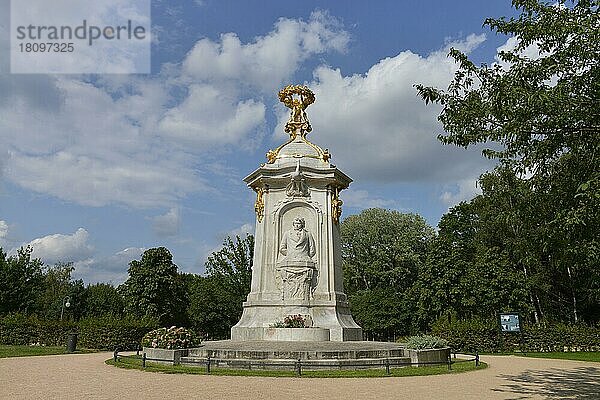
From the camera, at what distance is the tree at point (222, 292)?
44438 millimetres

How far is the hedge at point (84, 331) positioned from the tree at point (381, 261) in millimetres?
24038

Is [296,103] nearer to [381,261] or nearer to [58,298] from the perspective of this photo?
[381,261]

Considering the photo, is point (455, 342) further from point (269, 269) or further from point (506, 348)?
point (269, 269)

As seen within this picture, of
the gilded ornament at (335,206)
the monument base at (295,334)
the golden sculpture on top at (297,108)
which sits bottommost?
the monument base at (295,334)

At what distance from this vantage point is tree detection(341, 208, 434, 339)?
4903 centimetres

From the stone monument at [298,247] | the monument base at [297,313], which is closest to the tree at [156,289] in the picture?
the stone monument at [298,247]

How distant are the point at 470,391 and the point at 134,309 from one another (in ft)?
111

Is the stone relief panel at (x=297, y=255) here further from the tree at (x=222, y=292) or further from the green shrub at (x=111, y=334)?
the tree at (x=222, y=292)

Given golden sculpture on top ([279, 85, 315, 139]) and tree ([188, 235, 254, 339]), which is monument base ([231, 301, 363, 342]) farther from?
tree ([188, 235, 254, 339])

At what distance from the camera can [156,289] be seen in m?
41.2

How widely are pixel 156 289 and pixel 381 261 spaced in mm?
23100

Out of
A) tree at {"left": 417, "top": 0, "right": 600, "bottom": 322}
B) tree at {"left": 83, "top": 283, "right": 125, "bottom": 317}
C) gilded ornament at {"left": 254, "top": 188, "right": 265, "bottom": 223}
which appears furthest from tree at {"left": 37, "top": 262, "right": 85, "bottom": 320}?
tree at {"left": 417, "top": 0, "right": 600, "bottom": 322}

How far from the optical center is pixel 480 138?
28.1ft

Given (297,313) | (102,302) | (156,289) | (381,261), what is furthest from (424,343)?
(102,302)
